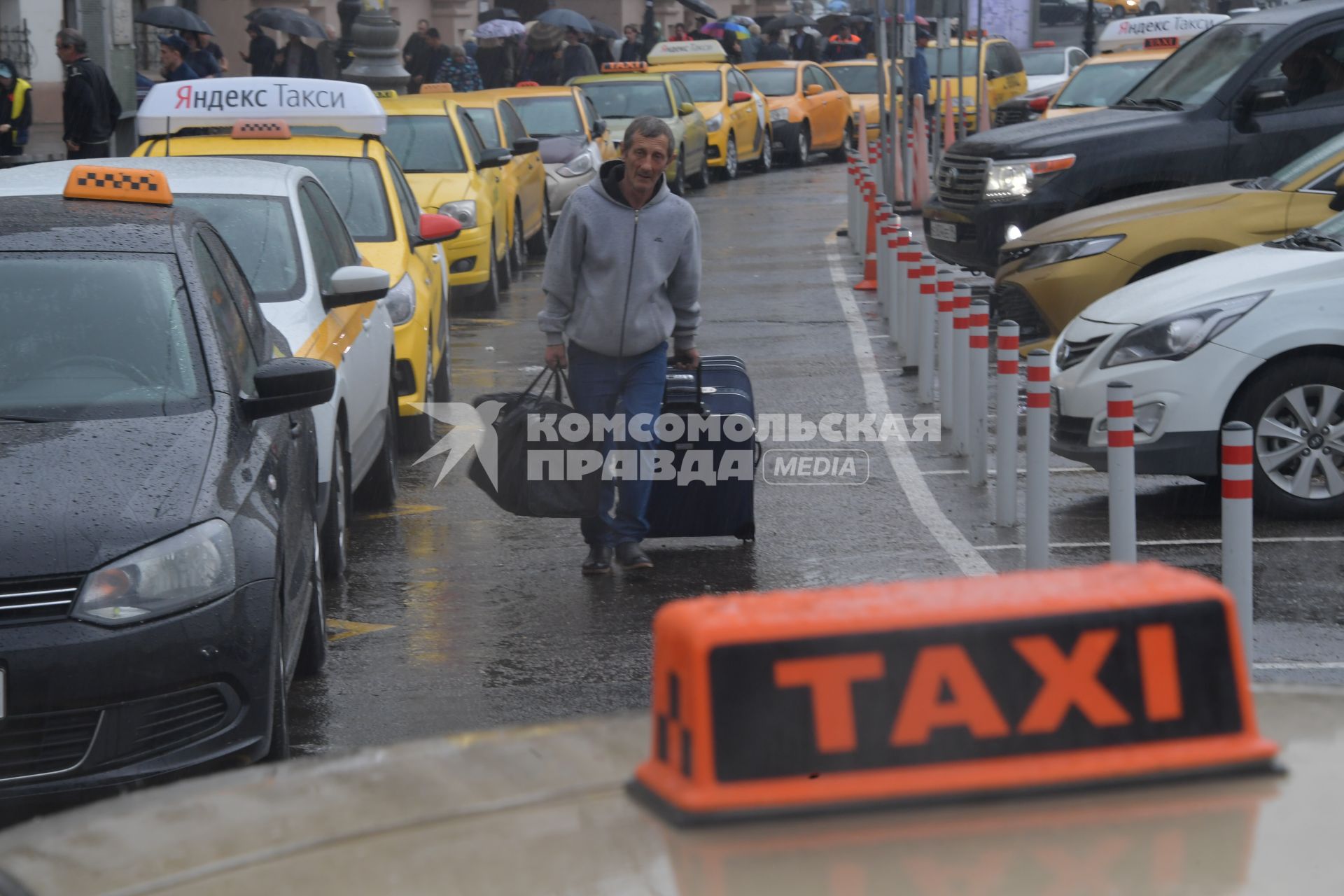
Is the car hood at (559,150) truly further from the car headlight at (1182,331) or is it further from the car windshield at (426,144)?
the car headlight at (1182,331)

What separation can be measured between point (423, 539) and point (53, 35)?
2145 centimetres

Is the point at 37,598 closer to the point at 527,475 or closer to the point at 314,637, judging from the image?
the point at 314,637

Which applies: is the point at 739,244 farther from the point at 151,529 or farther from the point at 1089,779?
the point at 1089,779

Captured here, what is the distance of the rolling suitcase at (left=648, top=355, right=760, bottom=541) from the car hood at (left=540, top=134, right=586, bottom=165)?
44.3 feet

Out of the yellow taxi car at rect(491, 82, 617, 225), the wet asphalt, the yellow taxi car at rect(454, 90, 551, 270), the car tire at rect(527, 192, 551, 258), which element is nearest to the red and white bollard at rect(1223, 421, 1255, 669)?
the wet asphalt

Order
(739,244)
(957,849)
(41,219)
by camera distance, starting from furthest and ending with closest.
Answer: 1. (739,244)
2. (41,219)
3. (957,849)

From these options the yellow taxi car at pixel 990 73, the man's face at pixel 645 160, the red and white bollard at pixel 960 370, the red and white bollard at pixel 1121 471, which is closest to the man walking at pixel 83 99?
the red and white bollard at pixel 960 370

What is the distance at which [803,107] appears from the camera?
107 feet

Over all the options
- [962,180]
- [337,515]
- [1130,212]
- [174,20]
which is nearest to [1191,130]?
[962,180]

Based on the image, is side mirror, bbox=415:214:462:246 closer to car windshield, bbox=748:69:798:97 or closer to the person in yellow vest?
the person in yellow vest

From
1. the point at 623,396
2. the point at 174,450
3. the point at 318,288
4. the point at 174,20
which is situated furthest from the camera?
the point at 174,20

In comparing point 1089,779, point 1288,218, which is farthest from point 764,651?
point 1288,218

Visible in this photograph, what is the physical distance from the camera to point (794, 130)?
32.4m

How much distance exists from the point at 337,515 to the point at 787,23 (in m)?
43.5
